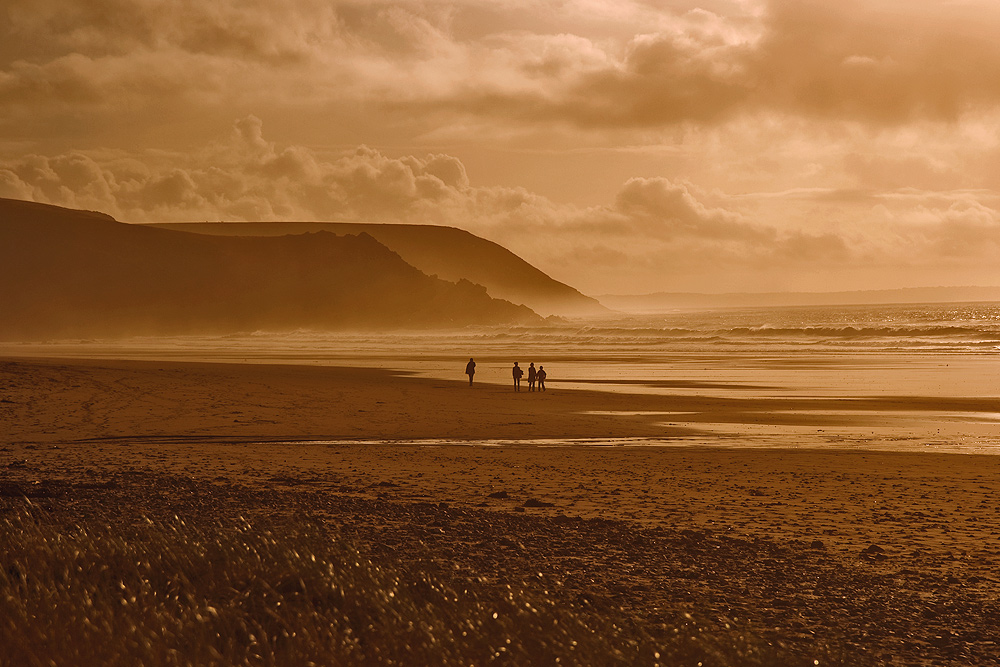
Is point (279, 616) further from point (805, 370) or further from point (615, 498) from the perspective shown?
point (805, 370)

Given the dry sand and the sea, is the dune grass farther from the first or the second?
the sea

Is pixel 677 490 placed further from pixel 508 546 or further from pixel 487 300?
pixel 487 300

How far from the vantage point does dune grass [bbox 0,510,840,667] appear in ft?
16.1

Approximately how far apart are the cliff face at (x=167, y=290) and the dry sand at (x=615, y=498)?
501 ft

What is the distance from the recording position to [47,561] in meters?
6.31

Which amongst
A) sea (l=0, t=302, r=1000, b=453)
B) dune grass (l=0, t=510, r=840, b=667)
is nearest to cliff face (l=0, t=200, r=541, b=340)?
sea (l=0, t=302, r=1000, b=453)

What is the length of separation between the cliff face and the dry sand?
501 ft

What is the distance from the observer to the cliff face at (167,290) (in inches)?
6644

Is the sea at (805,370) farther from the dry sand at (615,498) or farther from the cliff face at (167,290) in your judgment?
the cliff face at (167,290)

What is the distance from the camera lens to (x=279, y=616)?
17.3 feet

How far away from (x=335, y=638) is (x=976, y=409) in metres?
24.6

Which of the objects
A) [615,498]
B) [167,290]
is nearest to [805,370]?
[615,498]

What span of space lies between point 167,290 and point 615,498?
183 metres

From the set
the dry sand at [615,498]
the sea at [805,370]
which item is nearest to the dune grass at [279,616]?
the dry sand at [615,498]
